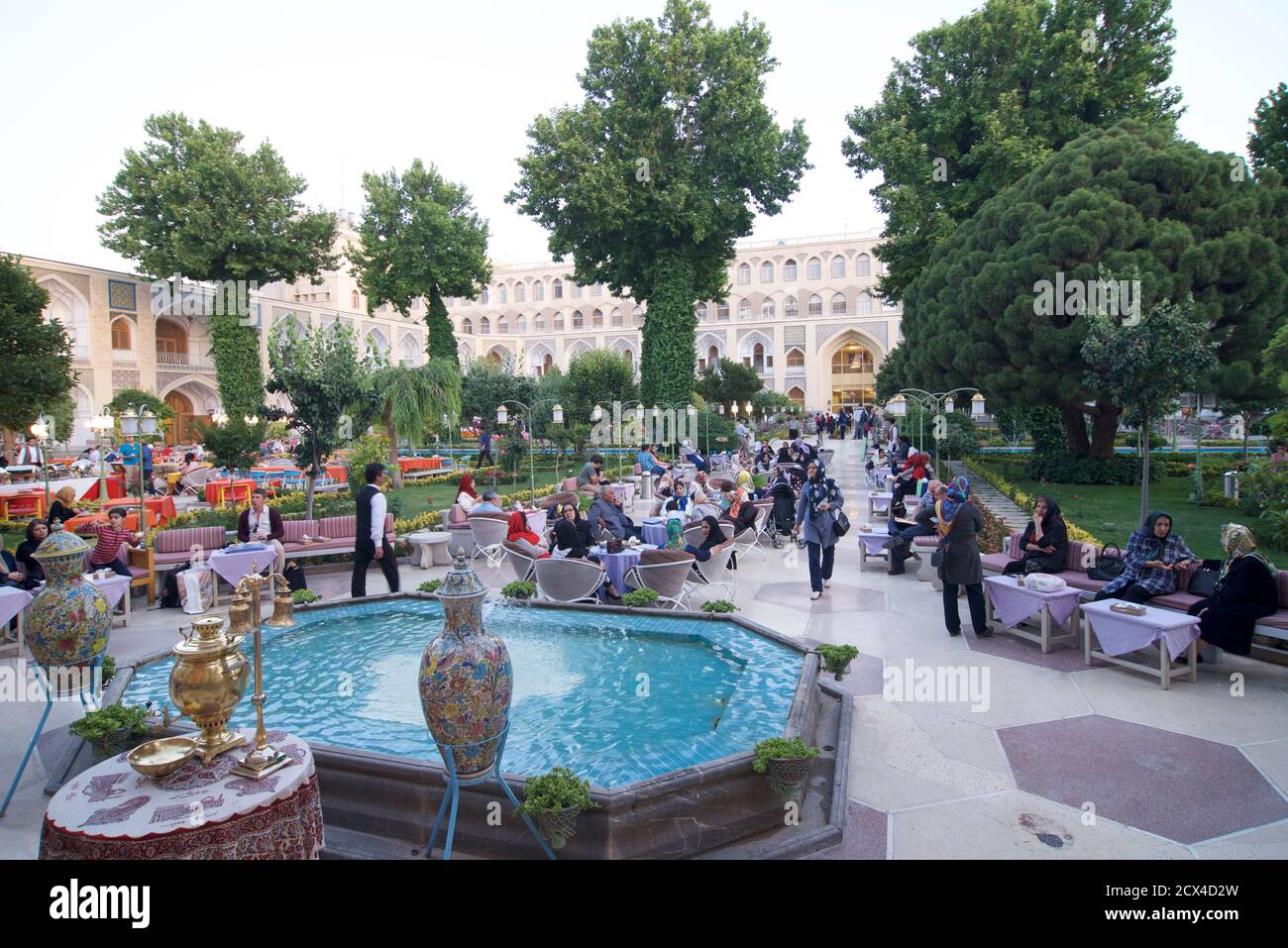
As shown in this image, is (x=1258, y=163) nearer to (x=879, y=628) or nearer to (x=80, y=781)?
(x=879, y=628)

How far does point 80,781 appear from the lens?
2574mm

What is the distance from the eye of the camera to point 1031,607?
6555 millimetres

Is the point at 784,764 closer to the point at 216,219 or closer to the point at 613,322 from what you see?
the point at 216,219

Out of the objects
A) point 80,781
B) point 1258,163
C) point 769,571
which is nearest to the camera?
point 80,781

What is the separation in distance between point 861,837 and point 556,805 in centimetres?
153

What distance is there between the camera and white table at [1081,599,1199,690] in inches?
218

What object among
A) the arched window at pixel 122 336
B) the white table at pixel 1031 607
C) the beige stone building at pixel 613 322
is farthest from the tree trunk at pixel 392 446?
the arched window at pixel 122 336

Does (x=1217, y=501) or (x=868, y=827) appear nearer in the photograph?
(x=868, y=827)

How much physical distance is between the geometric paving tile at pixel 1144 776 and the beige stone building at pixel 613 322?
33134 millimetres

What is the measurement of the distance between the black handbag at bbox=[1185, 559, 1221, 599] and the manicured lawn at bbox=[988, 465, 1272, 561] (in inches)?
151

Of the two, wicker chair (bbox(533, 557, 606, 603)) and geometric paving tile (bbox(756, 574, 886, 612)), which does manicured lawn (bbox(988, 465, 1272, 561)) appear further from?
wicker chair (bbox(533, 557, 606, 603))
